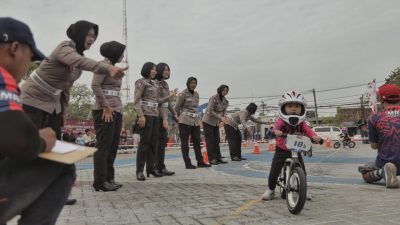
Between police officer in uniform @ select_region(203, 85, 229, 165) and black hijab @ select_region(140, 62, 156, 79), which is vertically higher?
black hijab @ select_region(140, 62, 156, 79)

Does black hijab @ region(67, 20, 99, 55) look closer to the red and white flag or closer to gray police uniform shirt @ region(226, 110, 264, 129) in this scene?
gray police uniform shirt @ region(226, 110, 264, 129)

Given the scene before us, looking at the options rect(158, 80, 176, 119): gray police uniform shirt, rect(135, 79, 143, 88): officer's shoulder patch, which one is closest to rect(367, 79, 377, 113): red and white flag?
rect(158, 80, 176, 119): gray police uniform shirt

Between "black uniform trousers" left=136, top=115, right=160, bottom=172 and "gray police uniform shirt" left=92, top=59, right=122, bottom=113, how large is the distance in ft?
3.83

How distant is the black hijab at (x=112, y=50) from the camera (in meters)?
5.91

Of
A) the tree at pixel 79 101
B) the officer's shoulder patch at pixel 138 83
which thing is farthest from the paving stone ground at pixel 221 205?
the tree at pixel 79 101

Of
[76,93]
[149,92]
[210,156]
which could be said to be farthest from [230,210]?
[76,93]

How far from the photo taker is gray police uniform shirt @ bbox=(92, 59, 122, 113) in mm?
5695

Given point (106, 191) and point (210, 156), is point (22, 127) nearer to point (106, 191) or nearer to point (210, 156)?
point (106, 191)

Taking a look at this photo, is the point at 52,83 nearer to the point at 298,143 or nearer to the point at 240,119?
the point at 298,143

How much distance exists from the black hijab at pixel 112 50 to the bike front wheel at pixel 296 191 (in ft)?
10.2

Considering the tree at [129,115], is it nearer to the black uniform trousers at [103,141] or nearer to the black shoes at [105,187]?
the black uniform trousers at [103,141]

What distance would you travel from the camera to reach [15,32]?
5.98ft

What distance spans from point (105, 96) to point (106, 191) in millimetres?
1401

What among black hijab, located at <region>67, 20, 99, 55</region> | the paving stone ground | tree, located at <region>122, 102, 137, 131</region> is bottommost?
the paving stone ground
